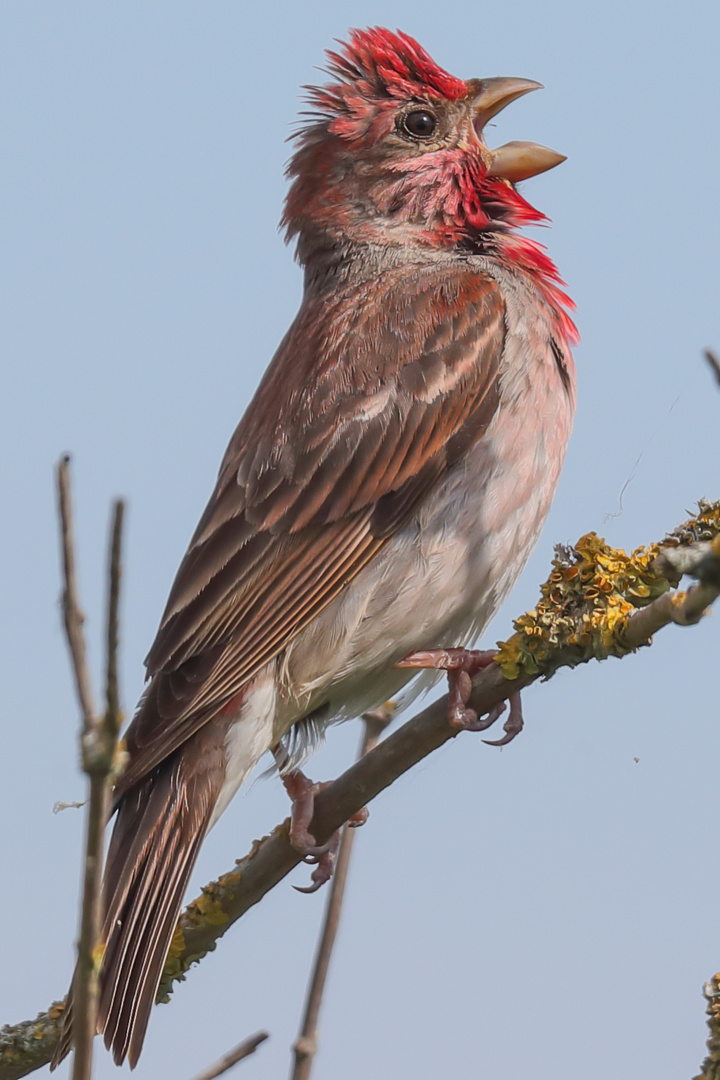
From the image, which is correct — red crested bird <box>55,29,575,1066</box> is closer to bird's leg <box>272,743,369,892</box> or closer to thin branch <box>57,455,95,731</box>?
bird's leg <box>272,743,369,892</box>

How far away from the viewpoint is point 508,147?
6.28m

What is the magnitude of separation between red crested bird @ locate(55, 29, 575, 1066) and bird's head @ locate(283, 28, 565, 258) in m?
0.07

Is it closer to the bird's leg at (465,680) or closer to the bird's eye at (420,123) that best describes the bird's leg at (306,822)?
the bird's leg at (465,680)

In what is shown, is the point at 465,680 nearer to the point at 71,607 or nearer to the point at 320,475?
the point at 320,475

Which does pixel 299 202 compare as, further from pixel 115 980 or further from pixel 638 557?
pixel 115 980

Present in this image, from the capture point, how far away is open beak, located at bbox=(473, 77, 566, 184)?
244 inches

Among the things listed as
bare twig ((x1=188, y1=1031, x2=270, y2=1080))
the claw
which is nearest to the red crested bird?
the claw

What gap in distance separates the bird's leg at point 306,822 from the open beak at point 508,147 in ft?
9.06

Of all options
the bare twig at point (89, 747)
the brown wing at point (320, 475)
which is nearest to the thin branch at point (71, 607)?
the bare twig at point (89, 747)

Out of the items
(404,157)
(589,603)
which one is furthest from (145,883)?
(404,157)

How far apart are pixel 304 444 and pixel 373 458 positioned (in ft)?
0.91

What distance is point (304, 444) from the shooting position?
5.40 metres

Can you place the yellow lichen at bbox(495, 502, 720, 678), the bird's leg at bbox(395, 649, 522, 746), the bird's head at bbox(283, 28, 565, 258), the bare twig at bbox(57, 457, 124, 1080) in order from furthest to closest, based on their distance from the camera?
1. the bird's head at bbox(283, 28, 565, 258)
2. the bird's leg at bbox(395, 649, 522, 746)
3. the yellow lichen at bbox(495, 502, 720, 678)
4. the bare twig at bbox(57, 457, 124, 1080)

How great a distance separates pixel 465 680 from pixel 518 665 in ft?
2.20
